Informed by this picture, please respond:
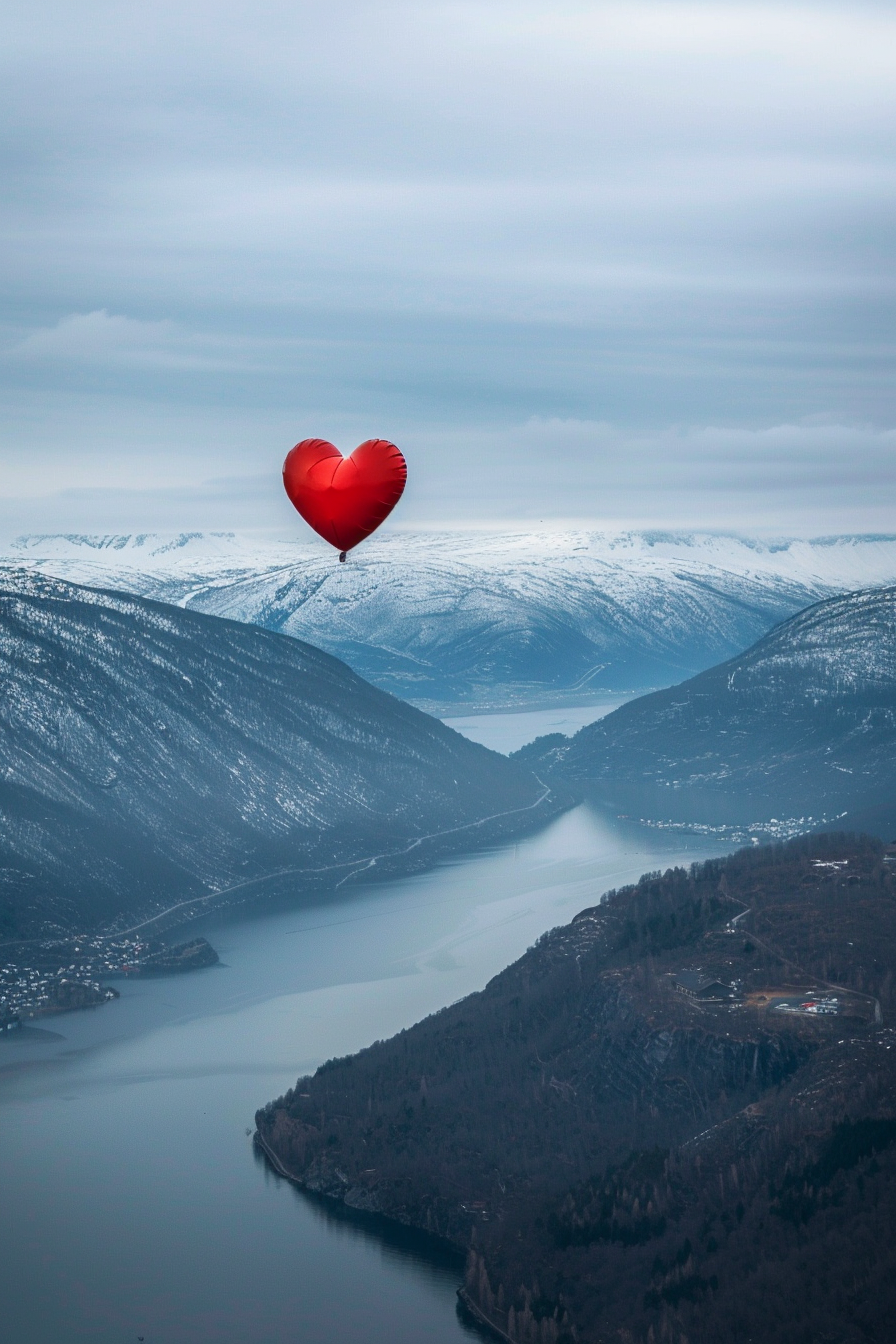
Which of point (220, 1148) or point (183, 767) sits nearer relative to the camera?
point (220, 1148)

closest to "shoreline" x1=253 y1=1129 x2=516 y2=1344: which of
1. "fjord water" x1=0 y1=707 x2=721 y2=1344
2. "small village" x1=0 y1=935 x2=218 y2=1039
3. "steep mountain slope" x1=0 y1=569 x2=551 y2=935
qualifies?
"fjord water" x1=0 y1=707 x2=721 y2=1344

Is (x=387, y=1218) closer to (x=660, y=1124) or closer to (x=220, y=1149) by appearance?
(x=220, y=1149)

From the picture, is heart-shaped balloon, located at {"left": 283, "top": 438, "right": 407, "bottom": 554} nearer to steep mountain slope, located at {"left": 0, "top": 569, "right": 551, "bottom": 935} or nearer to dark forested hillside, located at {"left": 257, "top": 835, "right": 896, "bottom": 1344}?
dark forested hillside, located at {"left": 257, "top": 835, "right": 896, "bottom": 1344}

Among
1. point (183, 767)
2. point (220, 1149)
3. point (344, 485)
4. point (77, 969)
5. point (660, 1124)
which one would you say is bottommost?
point (77, 969)

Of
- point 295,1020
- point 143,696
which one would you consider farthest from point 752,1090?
point 143,696

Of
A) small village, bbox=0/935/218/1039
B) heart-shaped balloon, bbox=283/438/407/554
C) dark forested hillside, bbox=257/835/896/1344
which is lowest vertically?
small village, bbox=0/935/218/1039

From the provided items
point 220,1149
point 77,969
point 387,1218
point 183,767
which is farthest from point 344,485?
point 183,767

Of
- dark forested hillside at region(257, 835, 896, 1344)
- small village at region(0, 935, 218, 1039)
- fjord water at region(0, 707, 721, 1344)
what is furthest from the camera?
small village at region(0, 935, 218, 1039)
